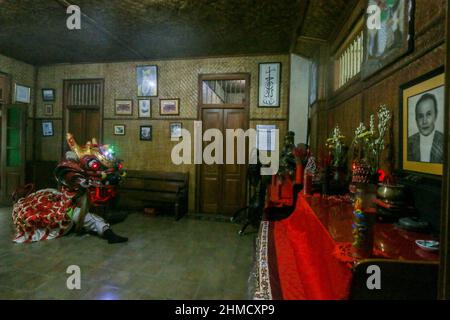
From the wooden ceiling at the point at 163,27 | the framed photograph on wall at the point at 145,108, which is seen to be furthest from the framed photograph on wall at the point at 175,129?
the wooden ceiling at the point at 163,27

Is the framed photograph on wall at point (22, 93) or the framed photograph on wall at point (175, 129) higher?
the framed photograph on wall at point (22, 93)

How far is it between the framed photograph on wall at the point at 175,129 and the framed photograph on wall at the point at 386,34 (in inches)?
173

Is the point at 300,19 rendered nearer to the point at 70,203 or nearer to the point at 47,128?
the point at 70,203

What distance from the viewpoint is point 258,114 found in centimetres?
566

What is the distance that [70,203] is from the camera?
4.14m

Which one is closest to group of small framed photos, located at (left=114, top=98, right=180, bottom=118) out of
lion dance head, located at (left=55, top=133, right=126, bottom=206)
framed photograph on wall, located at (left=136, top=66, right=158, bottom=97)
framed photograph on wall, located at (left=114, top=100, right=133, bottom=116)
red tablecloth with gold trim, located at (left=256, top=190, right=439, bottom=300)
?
framed photograph on wall, located at (left=114, top=100, right=133, bottom=116)

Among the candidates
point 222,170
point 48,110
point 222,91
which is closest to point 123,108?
point 48,110

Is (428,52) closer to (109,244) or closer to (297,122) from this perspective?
(297,122)

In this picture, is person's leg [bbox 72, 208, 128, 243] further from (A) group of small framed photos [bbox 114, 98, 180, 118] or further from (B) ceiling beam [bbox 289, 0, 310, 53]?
(B) ceiling beam [bbox 289, 0, 310, 53]

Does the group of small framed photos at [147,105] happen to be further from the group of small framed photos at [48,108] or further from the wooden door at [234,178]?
the group of small framed photos at [48,108]

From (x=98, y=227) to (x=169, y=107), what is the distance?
3299 millimetres

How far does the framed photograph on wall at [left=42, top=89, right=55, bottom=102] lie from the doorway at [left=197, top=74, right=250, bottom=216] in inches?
174

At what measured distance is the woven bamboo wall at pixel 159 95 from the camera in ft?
18.6

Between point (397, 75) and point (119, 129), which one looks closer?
point (397, 75)
